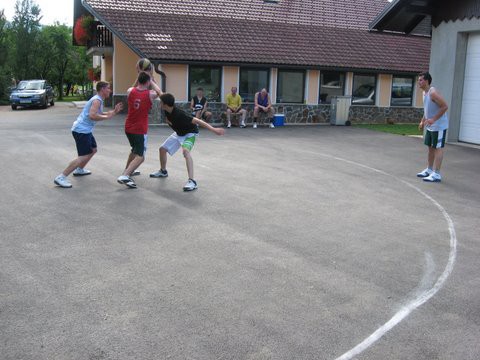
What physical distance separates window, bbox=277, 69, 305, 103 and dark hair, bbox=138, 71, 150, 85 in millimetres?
14337

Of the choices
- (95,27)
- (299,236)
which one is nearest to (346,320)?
(299,236)

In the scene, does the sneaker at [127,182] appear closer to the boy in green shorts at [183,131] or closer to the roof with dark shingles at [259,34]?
the boy in green shorts at [183,131]

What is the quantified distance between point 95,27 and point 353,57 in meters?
13.3

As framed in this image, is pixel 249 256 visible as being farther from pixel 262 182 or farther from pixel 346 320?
pixel 262 182

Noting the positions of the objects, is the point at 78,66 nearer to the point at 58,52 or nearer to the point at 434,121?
the point at 58,52

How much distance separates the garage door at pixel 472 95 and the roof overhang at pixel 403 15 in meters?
1.60

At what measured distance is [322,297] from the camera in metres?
4.79

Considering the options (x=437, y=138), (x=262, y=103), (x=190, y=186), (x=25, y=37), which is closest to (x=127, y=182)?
(x=190, y=186)

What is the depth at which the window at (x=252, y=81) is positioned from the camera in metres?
22.5

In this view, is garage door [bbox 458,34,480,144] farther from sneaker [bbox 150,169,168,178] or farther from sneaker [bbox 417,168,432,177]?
sneaker [bbox 150,169,168,178]

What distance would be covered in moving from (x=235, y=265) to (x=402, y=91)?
22.1 m

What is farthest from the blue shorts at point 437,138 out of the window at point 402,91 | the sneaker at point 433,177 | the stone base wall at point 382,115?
the window at point 402,91

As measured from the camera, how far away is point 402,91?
25.7 m

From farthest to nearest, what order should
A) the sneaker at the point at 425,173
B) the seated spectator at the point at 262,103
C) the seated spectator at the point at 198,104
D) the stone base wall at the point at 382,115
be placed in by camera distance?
the stone base wall at the point at 382,115 → the seated spectator at the point at 262,103 → the seated spectator at the point at 198,104 → the sneaker at the point at 425,173
